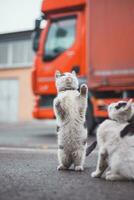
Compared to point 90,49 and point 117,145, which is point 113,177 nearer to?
point 117,145

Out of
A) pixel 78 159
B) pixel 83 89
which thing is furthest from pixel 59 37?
pixel 78 159

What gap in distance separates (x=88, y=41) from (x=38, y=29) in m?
1.54

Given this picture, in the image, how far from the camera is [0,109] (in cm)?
3488

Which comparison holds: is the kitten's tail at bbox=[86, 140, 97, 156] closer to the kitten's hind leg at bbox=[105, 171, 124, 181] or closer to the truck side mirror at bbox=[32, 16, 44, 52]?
the kitten's hind leg at bbox=[105, 171, 124, 181]

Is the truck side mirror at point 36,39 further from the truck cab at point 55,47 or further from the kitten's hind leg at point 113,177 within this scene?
the kitten's hind leg at point 113,177

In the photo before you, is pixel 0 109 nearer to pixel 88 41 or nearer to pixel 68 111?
pixel 88 41

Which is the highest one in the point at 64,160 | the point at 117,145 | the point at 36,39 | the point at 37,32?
A: the point at 37,32

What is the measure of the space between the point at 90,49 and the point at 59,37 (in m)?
0.94

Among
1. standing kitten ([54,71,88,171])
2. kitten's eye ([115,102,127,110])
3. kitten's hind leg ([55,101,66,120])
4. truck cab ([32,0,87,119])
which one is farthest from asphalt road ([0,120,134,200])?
truck cab ([32,0,87,119])

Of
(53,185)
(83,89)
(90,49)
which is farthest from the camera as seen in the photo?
(90,49)

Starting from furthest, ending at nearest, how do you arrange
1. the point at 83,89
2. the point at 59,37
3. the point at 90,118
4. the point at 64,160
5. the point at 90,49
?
the point at 59,37 → the point at 90,118 → the point at 90,49 → the point at 64,160 → the point at 83,89

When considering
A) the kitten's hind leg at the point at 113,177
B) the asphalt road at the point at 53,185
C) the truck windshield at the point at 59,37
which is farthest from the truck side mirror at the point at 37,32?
the kitten's hind leg at the point at 113,177

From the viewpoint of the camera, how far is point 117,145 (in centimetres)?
525

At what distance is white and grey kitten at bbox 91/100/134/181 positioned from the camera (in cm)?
516
